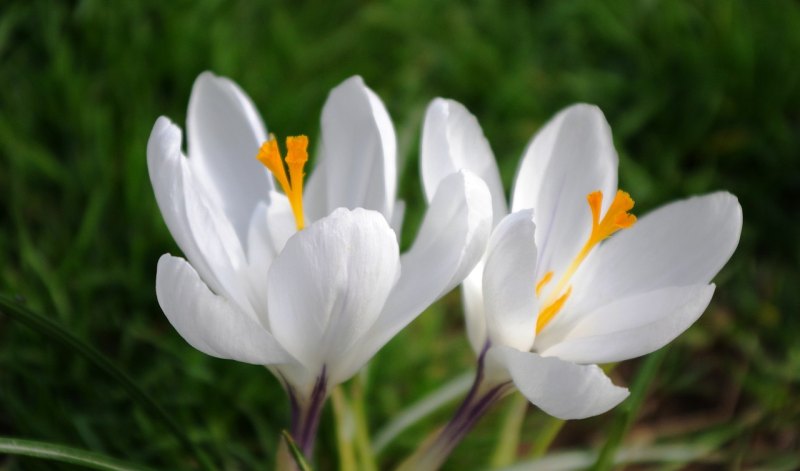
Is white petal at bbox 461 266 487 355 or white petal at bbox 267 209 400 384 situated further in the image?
white petal at bbox 461 266 487 355

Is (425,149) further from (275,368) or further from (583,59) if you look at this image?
(583,59)

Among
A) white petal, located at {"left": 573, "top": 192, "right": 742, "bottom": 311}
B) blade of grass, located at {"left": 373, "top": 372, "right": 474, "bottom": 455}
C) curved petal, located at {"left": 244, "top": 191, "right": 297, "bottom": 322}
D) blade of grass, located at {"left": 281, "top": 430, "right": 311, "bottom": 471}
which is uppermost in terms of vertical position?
curved petal, located at {"left": 244, "top": 191, "right": 297, "bottom": 322}

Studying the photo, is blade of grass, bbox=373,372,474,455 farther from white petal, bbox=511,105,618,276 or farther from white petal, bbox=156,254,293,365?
white petal, bbox=156,254,293,365

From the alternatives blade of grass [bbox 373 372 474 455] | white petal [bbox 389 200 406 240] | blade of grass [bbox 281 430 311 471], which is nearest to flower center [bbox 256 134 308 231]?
white petal [bbox 389 200 406 240]

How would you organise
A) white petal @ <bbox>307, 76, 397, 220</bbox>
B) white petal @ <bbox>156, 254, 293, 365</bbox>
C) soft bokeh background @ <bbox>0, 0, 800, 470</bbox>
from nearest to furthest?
white petal @ <bbox>156, 254, 293, 365</bbox> < white petal @ <bbox>307, 76, 397, 220</bbox> < soft bokeh background @ <bbox>0, 0, 800, 470</bbox>

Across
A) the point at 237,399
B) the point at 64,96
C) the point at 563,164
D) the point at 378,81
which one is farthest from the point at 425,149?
the point at 378,81

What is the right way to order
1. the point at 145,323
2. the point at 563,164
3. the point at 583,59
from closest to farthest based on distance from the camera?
the point at 563,164
the point at 145,323
the point at 583,59

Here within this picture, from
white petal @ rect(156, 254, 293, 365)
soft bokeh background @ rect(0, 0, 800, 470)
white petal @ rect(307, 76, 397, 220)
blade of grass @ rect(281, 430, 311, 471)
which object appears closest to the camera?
white petal @ rect(156, 254, 293, 365)

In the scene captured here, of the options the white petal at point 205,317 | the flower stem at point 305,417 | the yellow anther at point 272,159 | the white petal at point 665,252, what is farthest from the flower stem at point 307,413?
the white petal at point 665,252
